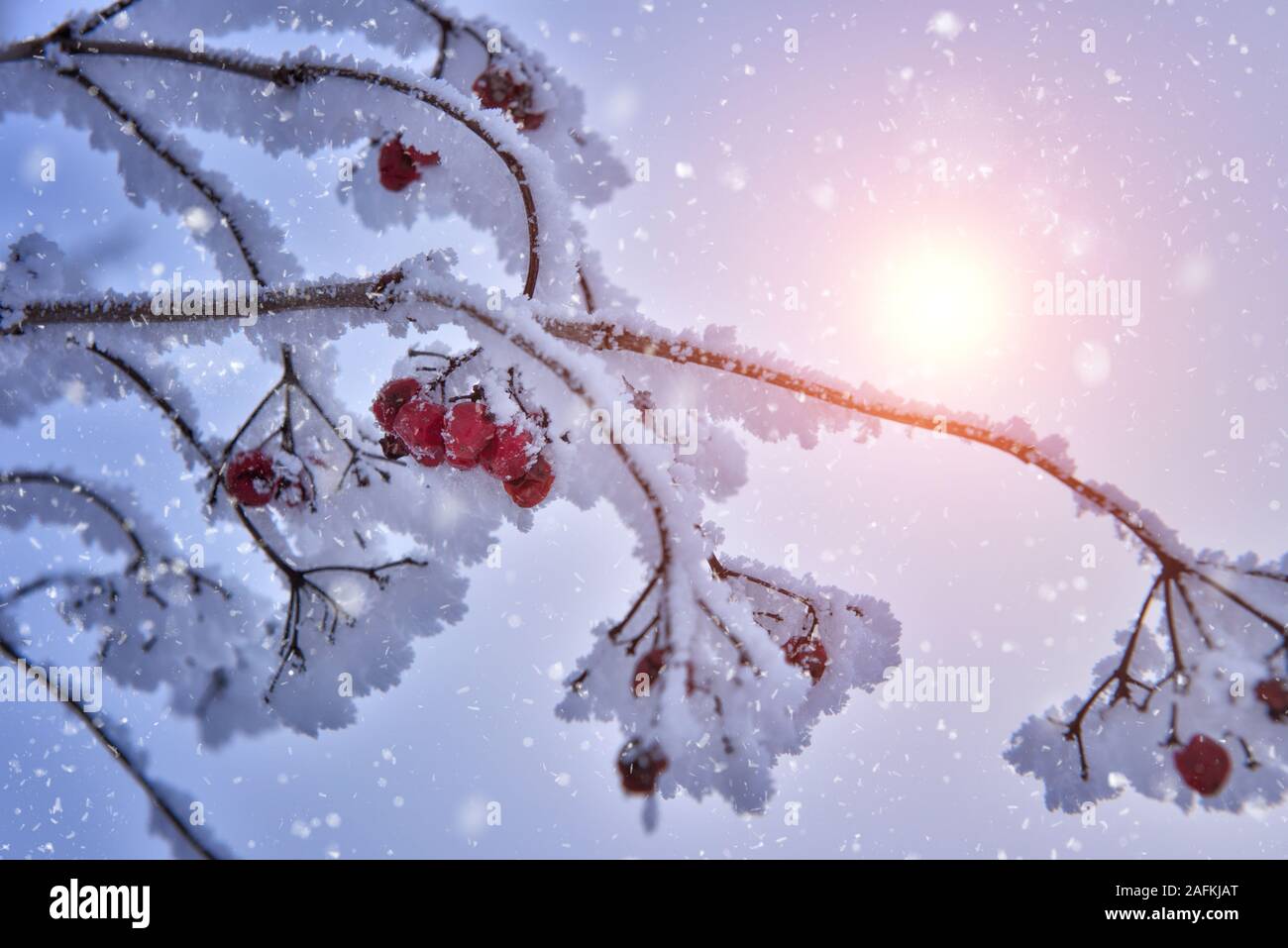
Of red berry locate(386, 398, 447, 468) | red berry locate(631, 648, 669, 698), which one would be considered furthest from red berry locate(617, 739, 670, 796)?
red berry locate(386, 398, 447, 468)

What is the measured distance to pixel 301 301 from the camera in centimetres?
147

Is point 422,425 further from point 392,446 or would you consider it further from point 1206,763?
point 1206,763

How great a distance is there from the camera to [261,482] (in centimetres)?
200

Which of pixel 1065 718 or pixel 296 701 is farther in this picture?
pixel 296 701

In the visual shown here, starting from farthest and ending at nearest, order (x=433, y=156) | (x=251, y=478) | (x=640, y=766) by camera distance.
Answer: (x=433, y=156) → (x=251, y=478) → (x=640, y=766)

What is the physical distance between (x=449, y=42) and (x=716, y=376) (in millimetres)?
1488

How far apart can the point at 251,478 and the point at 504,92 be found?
1.34 metres

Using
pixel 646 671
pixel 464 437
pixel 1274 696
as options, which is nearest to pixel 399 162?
pixel 464 437

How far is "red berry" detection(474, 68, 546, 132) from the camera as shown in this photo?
7.04ft

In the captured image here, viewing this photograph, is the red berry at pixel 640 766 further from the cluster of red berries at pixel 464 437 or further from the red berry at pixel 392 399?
the red berry at pixel 392 399

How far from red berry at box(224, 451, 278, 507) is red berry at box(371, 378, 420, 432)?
0.59m

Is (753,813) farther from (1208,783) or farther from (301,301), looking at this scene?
(301,301)

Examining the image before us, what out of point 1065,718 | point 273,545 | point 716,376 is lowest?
point 1065,718
